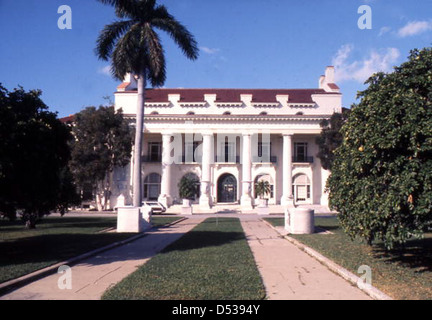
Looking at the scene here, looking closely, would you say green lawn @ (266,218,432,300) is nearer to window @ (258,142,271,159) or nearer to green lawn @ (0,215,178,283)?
green lawn @ (0,215,178,283)

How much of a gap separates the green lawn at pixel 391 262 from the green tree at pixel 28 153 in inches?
313

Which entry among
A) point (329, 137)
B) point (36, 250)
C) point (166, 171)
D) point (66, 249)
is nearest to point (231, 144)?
point (166, 171)

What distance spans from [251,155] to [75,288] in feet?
130

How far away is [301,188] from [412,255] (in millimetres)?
35898

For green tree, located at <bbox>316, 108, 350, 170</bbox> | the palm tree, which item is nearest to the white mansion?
green tree, located at <bbox>316, 108, 350, 170</bbox>

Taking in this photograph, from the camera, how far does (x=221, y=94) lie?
49562mm

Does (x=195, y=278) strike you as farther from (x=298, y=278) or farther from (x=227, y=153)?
(x=227, y=153)

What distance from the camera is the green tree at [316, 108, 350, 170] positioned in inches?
1503

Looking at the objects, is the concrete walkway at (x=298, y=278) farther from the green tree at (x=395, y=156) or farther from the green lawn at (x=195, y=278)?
the green tree at (x=395, y=156)

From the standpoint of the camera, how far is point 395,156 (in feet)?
26.1

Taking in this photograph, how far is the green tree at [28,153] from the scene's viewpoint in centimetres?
925

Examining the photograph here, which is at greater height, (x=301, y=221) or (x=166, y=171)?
(x=166, y=171)
